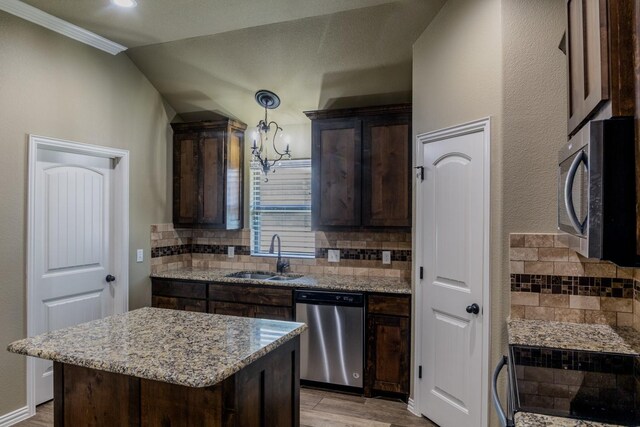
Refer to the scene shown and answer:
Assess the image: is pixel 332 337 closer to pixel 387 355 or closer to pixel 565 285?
pixel 387 355

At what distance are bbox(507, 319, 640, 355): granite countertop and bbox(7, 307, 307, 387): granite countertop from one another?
1139 millimetres

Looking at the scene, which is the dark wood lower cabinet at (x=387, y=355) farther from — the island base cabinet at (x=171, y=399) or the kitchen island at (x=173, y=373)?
the island base cabinet at (x=171, y=399)

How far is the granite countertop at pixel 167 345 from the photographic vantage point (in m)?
1.50

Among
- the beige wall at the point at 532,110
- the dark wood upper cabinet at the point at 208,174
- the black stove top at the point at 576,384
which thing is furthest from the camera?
the dark wood upper cabinet at the point at 208,174

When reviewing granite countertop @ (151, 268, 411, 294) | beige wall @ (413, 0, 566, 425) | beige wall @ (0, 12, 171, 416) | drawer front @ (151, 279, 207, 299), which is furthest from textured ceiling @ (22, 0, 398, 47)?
drawer front @ (151, 279, 207, 299)

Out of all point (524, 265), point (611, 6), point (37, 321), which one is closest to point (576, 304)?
point (524, 265)

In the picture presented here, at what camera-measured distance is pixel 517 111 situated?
7.63 ft

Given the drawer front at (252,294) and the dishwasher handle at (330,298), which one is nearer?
the dishwasher handle at (330,298)

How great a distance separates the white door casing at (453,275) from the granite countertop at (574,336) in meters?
0.37

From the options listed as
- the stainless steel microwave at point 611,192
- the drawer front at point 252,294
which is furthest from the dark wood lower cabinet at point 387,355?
the stainless steel microwave at point 611,192

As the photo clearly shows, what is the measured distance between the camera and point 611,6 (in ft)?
3.63

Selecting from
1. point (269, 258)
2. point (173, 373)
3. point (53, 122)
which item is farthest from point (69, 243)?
point (173, 373)

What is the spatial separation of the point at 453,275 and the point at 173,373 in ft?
6.39

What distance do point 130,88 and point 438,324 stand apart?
3538 mm
